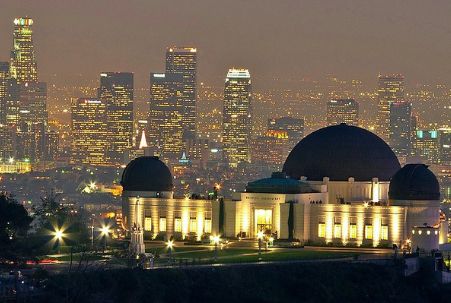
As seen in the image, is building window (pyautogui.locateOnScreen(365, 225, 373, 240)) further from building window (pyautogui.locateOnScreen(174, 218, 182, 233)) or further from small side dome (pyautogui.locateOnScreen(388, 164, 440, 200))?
building window (pyautogui.locateOnScreen(174, 218, 182, 233))

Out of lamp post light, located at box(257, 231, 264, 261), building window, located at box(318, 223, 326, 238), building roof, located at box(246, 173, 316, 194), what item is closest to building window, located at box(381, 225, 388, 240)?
building window, located at box(318, 223, 326, 238)

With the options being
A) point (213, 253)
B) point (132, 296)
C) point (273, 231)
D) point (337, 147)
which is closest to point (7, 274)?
point (132, 296)

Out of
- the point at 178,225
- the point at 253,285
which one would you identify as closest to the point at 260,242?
the point at 253,285

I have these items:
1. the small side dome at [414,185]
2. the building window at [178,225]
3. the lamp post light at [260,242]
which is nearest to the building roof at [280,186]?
the lamp post light at [260,242]

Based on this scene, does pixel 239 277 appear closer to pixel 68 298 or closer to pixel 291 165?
pixel 68 298

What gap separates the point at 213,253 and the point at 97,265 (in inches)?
695

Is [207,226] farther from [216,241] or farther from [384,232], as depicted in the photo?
[384,232]

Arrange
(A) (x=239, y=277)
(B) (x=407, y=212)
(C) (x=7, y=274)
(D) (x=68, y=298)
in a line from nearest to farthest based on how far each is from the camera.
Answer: (D) (x=68, y=298) < (C) (x=7, y=274) < (A) (x=239, y=277) < (B) (x=407, y=212)

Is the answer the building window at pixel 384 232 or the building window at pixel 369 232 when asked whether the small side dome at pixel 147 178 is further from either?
the building window at pixel 384 232

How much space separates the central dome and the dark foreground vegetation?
73.1 feet

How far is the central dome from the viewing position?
142m

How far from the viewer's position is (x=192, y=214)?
457 feet

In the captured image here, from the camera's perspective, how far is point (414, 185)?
13275 centimetres

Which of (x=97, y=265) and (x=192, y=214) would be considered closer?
(x=97, y=265)
